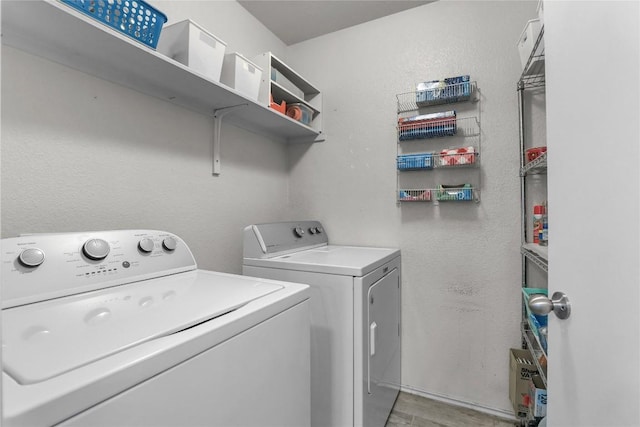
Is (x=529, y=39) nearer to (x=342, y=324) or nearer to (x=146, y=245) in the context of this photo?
(x=342, y=324)

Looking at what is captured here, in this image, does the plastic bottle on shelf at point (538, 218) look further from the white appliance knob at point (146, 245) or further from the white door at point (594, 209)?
the white appliance knob at point (146, 245)

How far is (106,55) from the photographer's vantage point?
1.17 meters

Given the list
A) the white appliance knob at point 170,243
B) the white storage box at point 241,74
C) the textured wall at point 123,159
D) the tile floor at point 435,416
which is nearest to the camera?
the textured wall at point 123,159

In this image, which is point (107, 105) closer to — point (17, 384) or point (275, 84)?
point (275, 84)

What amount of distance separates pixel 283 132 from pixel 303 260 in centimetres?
111

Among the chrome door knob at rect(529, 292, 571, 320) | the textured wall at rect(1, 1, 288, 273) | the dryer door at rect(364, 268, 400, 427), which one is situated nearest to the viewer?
the chrome door knob at rect(529, 292, 571, 320)

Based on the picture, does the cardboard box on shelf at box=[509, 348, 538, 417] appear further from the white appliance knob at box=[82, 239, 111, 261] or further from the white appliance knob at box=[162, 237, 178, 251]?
the white appliance knob at box=[82, 239, 111, 261]

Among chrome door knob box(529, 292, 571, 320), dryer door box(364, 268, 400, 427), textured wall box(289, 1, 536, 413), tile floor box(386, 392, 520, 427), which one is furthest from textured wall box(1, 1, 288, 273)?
chrome door knob box(529, 292, 571, 320)

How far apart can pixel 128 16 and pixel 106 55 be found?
0.59 feet

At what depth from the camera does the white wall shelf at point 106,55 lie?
0.96 m

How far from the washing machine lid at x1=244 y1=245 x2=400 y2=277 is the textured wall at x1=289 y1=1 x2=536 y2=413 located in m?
0.38

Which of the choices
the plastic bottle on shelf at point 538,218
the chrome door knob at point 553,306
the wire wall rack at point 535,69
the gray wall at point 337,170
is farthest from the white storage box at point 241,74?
the plastic bottle on shelf at point 538,218

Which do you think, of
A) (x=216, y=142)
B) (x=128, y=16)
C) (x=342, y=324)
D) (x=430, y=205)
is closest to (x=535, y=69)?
(x=430, y=205)

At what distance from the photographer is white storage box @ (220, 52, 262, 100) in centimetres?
161
